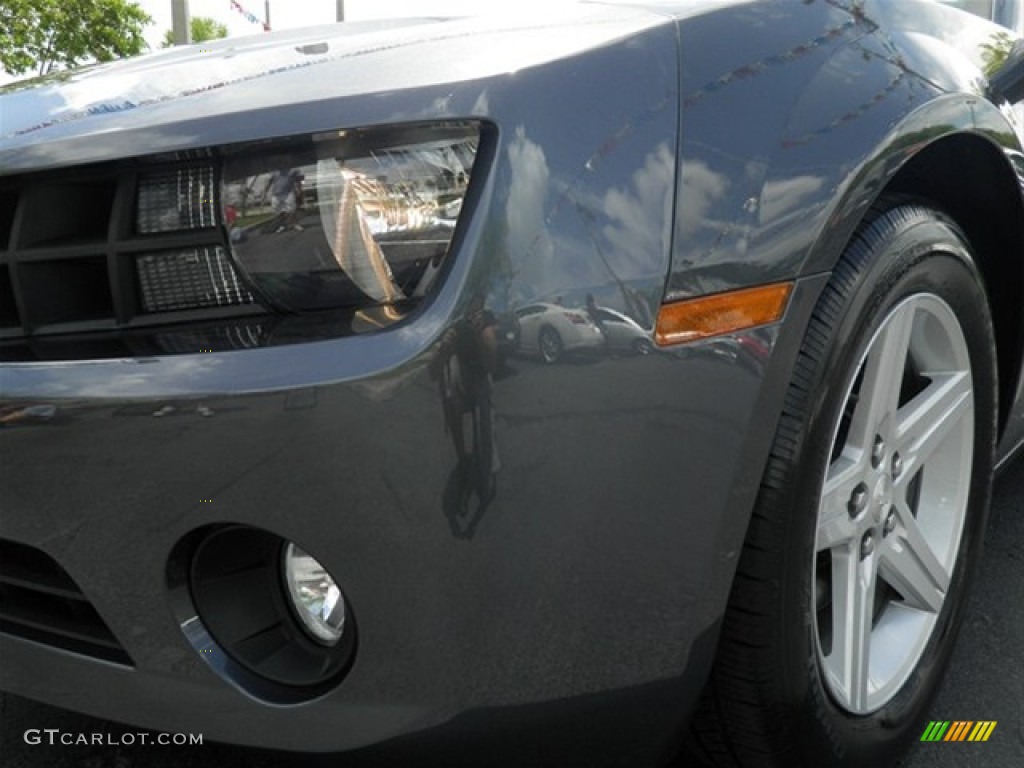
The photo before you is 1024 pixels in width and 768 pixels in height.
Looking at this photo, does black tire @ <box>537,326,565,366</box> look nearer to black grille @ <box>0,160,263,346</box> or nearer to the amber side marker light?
the amber side marker light

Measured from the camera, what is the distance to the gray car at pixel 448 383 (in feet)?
3.73

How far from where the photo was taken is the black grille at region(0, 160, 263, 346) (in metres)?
1.27

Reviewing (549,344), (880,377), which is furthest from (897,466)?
(549,344)

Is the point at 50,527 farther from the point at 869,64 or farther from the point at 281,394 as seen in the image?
the point at 869,64

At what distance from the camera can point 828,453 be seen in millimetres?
1396

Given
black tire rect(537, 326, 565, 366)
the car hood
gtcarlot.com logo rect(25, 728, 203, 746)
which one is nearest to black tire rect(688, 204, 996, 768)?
black tire rect(537, 326, 565, 366)

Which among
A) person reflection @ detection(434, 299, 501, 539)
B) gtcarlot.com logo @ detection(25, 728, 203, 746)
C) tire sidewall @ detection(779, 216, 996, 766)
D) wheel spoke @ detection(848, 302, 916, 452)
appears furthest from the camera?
gtcarlot.com logo @ detection(25, 728, 203, 746)

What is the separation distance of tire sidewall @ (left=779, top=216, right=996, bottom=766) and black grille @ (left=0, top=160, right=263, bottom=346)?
2.48 ft

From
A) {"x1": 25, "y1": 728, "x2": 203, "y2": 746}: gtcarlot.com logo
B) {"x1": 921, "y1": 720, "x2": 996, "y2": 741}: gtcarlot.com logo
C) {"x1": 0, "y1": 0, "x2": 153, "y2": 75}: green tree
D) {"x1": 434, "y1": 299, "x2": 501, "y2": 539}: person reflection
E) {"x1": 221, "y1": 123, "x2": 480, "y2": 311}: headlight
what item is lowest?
{"x1": 0, "y1": 0, "x2": 153, "y2": 75}: green tree

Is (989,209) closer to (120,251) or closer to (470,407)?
(470,407)

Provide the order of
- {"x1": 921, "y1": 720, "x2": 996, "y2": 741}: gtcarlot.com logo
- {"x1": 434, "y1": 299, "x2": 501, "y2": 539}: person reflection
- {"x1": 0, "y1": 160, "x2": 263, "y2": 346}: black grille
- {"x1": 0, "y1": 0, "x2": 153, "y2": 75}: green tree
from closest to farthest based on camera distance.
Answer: {"x1": 434, "y1": 299, "x2": 501, "y2": 539}: person reflection → {"x1": 0, "y1": 160, "x2": 263, "y2": 346}: black grille → {"x1": 921, "y1": 720, "x2": 996, "y2": 741}: gtcarlot.com logo → {"x1": 0, "y1": 0, "x2": 153, "y2": 75}: green tree

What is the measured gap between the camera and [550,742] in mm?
1304

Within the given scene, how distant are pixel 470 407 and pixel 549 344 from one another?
0.11 metres

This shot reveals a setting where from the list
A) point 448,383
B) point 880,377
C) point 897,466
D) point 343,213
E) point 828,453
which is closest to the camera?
point 448,383
